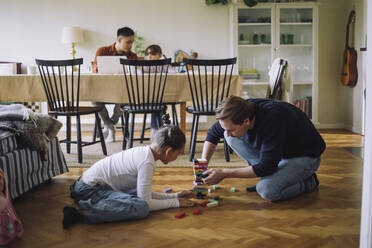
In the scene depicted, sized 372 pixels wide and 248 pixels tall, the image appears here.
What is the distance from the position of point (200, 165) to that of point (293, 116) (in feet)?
1.92

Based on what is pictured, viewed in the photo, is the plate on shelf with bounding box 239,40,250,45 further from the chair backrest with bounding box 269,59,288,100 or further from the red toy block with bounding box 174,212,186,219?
the red toy block with bounding box 174,212,186,219

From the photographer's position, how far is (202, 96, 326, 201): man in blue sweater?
7.45 feet

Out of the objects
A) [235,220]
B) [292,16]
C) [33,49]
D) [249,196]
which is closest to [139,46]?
[33,49]

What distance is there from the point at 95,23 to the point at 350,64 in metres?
3.30

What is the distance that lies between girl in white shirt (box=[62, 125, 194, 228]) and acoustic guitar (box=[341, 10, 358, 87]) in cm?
375

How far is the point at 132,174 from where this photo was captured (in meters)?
2.28

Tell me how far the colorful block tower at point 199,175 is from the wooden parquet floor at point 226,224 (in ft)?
0.46

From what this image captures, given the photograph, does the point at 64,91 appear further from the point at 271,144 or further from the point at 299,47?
the point at 299,47

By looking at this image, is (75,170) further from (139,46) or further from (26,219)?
(139,46)

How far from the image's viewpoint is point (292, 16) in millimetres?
5613

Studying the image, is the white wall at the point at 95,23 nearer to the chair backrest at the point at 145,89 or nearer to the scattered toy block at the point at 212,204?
the chair backrest at the point at 145,89

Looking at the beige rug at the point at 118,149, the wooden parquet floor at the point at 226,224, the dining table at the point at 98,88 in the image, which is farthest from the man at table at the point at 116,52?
the wooden parquet floor at the point at 226,224

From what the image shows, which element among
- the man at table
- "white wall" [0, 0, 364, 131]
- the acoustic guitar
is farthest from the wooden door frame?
"white wall" [0, 0, 364, 131]

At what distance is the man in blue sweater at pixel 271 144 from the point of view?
2.27m
